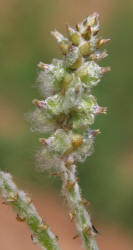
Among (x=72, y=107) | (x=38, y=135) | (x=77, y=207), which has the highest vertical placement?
(x=38, y=135)

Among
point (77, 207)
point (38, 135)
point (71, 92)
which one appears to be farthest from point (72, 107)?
point (38, 135)

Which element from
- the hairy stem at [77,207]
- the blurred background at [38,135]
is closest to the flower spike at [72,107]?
the hairy stem at [77,207]

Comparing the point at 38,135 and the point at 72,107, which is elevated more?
the point at 38,135

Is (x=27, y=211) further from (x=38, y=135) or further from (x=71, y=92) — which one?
(x=38, y=135)

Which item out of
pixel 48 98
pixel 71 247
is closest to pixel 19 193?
pixel 48 98

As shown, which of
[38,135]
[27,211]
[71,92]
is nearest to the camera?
[71,92]

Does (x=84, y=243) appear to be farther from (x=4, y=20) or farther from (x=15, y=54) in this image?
(x=4, y=20)

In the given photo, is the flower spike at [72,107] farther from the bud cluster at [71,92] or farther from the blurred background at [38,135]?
the blurred background at [38,135]

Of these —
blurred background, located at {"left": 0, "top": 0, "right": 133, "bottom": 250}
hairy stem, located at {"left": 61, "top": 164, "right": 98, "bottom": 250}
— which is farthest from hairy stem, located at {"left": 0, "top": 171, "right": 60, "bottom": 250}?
blurred background, located at {"left": 0, "top": 0, "right": 133, "bottom": 250}
